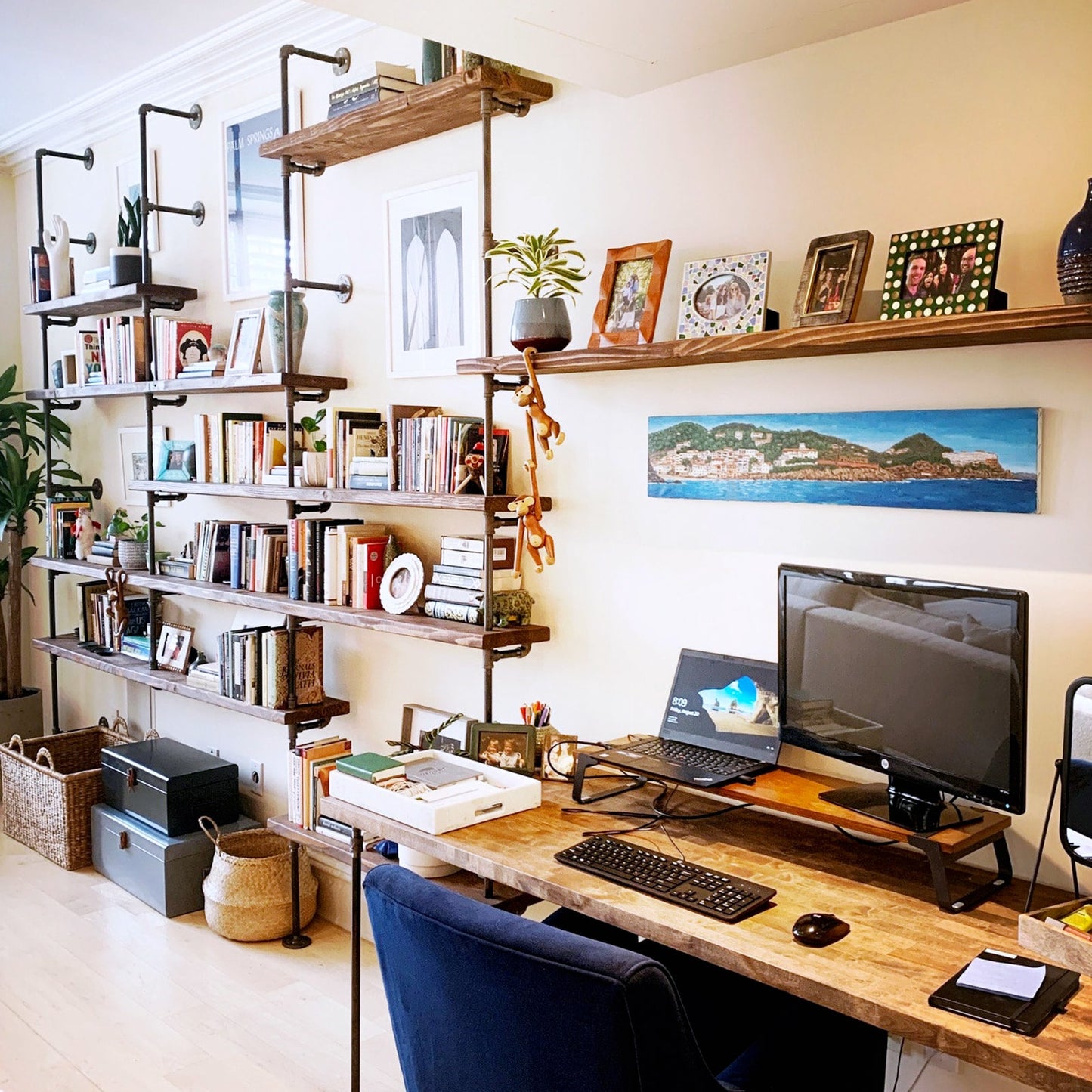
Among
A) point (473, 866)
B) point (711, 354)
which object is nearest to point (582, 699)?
point (473, 866)

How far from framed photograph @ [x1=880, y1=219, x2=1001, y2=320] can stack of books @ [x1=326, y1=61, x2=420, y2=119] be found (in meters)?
1.53

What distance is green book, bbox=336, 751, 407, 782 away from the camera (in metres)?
2.41

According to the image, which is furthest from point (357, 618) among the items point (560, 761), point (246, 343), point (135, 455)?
point (135, 455)

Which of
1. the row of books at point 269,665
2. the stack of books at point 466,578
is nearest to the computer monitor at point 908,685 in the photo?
the stack of books at point 466,578

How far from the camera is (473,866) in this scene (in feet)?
6.84

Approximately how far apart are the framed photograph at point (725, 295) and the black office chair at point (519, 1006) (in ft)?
4.25

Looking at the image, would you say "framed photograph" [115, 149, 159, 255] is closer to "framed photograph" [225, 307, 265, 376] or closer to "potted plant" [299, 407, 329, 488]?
"framed photograph" [225, 307, 265, 376]

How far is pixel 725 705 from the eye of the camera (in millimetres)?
2395

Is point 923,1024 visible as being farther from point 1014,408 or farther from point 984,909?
point 1014,408

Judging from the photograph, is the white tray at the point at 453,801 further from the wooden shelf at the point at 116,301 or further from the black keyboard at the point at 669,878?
the wooden shelf at the point at 116,301

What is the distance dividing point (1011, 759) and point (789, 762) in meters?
0.68

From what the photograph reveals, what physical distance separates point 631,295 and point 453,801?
3.93 feet

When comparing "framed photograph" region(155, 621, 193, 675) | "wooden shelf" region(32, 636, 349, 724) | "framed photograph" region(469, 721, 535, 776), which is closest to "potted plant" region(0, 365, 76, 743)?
"wooden shelf" region(32, 636, 349, 724)

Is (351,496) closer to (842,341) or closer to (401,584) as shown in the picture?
(401,584)
